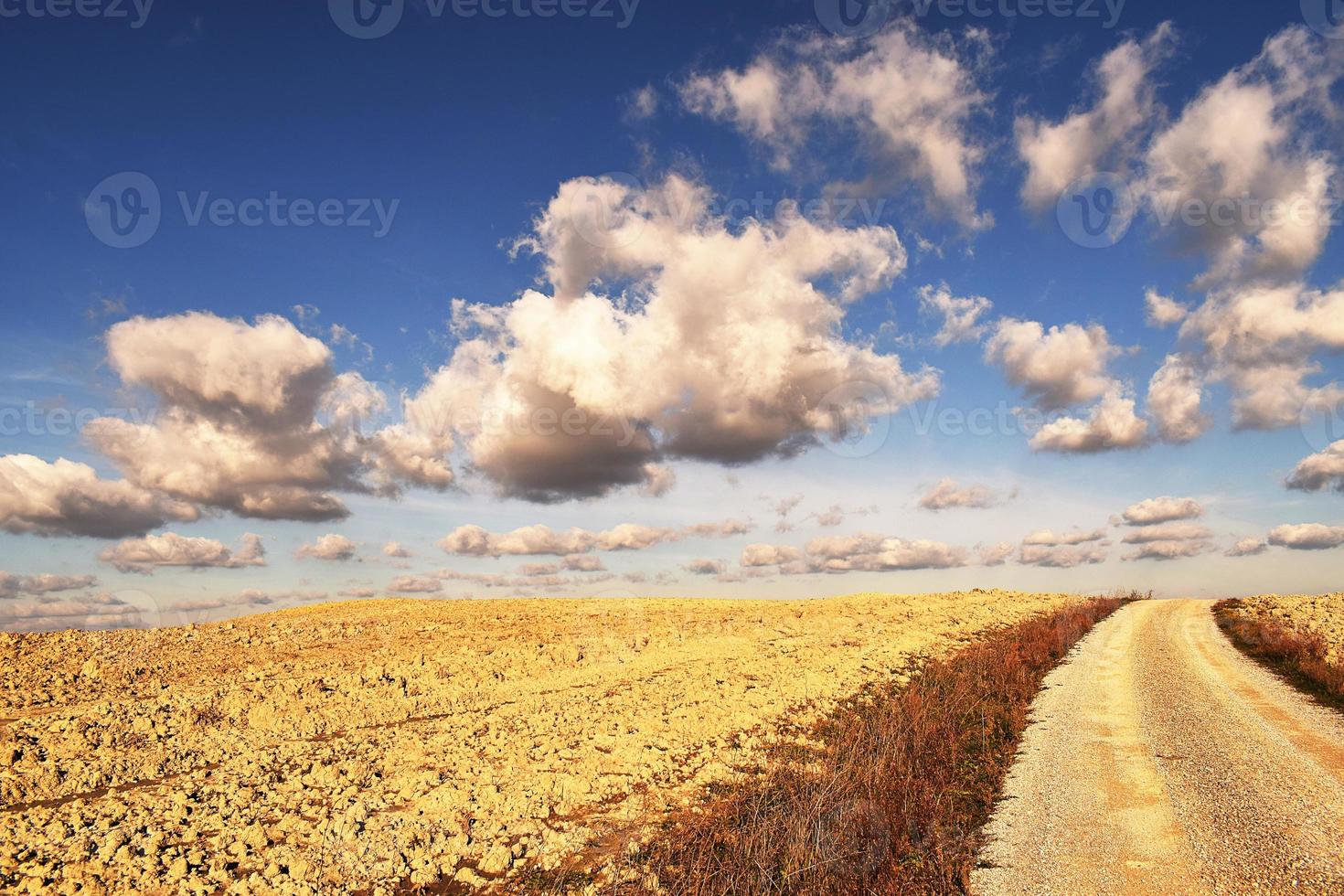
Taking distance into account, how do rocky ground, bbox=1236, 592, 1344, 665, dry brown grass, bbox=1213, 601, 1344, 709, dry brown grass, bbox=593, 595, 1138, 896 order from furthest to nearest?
rocky ground, bbox=1236, 592, 1344, 665
dry brown grass, bbox=1213, 601, 1344, 709
dry brown grass, bbox=593, 595, 1138, 896

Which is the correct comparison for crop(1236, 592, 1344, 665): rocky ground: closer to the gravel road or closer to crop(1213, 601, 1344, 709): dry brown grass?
crop(1213, 601, 1344, 709): dry brown grass

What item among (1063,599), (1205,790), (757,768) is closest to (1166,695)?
(1205,790)

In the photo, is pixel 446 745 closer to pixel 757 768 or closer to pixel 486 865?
pixel 486 865

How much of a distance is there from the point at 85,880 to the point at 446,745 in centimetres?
570

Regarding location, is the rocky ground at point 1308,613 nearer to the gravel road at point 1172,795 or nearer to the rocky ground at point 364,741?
the gravel road at point 1172,795

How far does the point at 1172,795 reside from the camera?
11.0 meters

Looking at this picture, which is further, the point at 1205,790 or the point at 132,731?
the point at 132,731

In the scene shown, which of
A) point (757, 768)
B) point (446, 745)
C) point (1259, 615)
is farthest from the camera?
point (1259, 615)

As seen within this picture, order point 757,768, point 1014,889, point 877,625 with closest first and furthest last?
point 1014,889 → point 757,768 → point 877,625

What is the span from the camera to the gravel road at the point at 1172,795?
27.7ft

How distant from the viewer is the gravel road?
8.43 m

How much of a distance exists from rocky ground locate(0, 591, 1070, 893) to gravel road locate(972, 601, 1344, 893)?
4622mm

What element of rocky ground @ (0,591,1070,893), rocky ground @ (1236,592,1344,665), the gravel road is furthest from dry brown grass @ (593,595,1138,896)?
rocky ground @ (1236,592,1344,665)

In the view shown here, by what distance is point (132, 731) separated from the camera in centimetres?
1395
